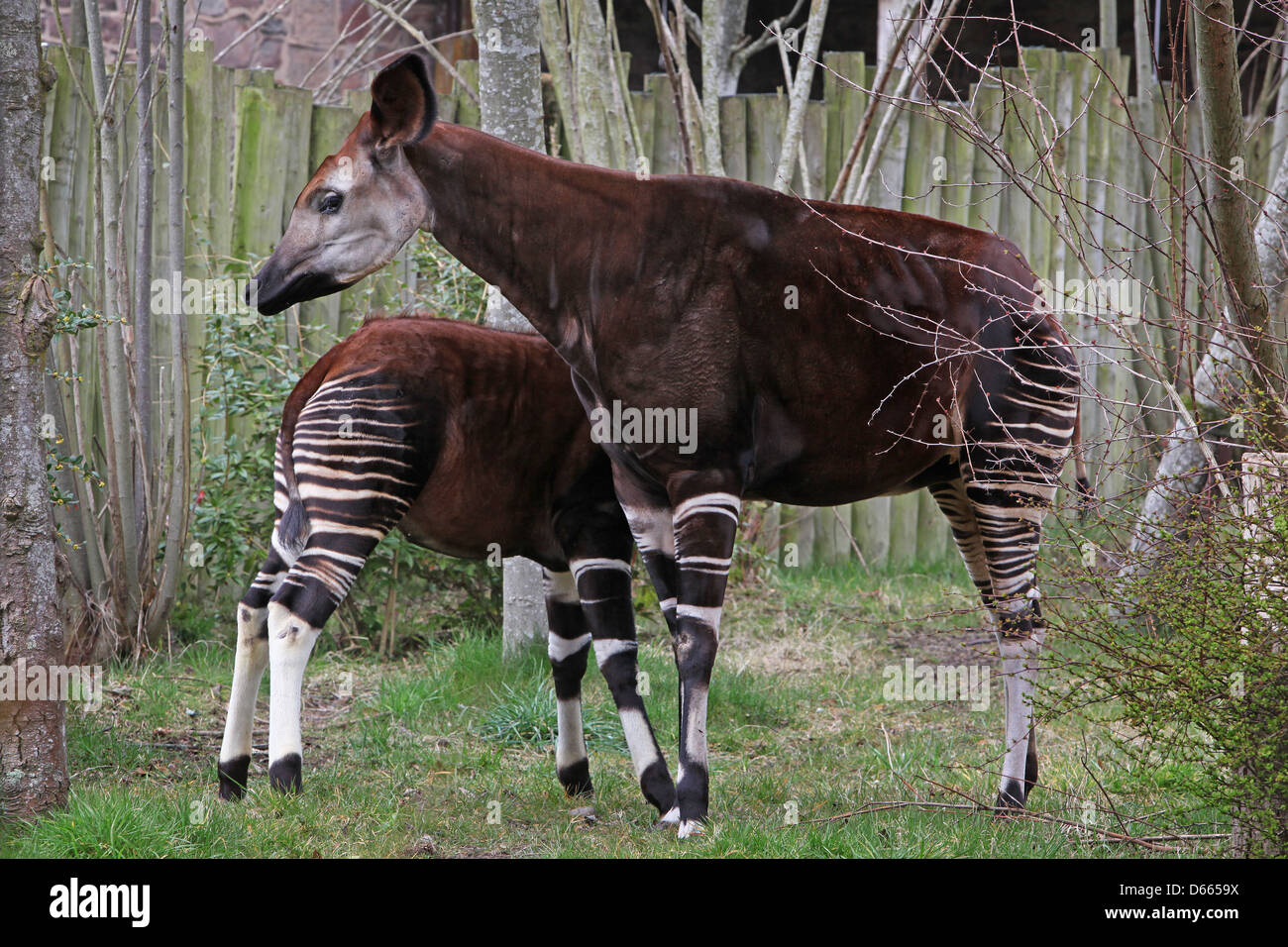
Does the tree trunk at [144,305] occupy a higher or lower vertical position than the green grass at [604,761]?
higher

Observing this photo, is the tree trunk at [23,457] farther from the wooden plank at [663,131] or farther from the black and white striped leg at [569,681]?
the wooden plank at [663,131]

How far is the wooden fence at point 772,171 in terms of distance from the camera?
6383mm

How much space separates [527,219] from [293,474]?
1.19 m

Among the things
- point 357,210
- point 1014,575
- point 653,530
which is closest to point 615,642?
point 653,530

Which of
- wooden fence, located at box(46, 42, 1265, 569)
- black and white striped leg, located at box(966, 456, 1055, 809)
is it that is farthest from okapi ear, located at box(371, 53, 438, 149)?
wooden fence, located at box(46, 42, 1265, 569)

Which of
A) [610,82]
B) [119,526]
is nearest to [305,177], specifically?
[610,82]

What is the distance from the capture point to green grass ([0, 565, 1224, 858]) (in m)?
3.46

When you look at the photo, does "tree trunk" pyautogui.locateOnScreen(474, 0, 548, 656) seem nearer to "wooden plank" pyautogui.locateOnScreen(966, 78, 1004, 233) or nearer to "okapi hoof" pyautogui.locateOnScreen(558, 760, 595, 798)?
"okapi hoof" pyautogui.locateOnScreen(558, 760, 595, 798)

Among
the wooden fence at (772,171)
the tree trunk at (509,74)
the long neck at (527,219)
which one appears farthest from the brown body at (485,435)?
the wooden fence at (772,171)

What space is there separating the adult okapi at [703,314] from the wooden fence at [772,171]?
8.73ft

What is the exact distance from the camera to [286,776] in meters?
3.86

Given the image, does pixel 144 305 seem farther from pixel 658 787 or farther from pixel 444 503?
pixel 658 787

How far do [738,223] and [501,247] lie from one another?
68 cm

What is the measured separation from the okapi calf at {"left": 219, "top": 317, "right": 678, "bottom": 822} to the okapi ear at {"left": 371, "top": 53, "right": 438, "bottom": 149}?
746mm
